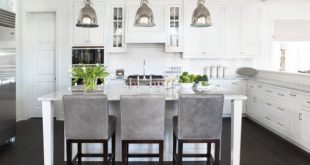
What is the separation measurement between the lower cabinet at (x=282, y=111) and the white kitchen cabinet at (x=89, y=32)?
3690mm

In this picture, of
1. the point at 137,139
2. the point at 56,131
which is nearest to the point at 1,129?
the point at 56,131

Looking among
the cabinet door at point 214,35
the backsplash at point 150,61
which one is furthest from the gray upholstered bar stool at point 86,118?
the cabinet door at point 214,35

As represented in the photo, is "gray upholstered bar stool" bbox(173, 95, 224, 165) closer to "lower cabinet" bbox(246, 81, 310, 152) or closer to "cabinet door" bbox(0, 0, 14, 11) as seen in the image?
"lower cabinet" bbox(246, 81, 310, 152)

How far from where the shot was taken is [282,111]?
16.1ft

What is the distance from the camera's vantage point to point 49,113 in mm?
3176

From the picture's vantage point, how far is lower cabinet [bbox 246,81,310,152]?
14.0ft

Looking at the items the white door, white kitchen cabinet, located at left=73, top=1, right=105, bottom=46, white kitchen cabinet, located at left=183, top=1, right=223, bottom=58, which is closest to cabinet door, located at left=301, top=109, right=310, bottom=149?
white kitchen cabinet, located at left=183, top=1, right=223, bottom=58

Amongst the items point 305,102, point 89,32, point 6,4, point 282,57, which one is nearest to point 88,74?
point 6,4

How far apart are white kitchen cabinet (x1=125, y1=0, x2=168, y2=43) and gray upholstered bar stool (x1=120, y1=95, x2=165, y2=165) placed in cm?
369

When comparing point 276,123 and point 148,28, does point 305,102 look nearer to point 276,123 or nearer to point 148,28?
point 276,123

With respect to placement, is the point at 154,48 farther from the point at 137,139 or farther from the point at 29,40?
the point at 137,139

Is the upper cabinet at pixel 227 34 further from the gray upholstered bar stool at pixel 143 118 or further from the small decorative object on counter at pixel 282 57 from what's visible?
the gray upholstered bar stool at pixel 143 118

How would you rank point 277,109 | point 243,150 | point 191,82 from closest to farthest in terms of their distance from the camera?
point 191,82 → point 243,150 → point 277,109

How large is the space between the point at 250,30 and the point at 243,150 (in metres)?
3.40
